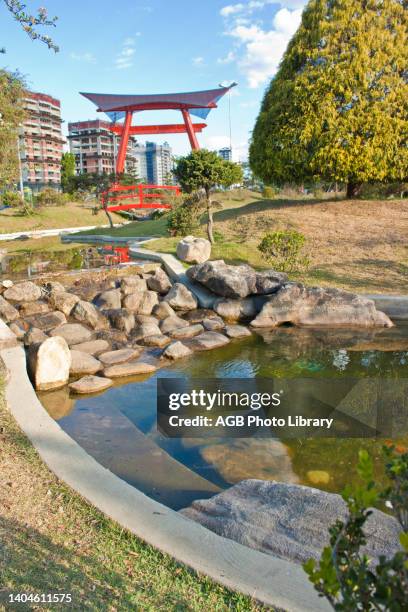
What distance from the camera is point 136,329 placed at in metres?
8.98

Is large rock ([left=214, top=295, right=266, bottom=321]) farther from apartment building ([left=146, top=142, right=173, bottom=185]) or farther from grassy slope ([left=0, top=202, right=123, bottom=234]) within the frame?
apartment building ([left=146, top=142, right=173, bottom=185])

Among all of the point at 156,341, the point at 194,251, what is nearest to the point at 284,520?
the point at 156,341

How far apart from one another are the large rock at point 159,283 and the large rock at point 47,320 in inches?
111

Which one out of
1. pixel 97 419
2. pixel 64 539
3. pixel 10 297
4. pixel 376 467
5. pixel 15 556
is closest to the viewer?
pixel 15 556

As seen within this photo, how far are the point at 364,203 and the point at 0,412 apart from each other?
1537cm

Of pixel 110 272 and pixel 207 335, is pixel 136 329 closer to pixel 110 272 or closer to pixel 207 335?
pixel 207 335

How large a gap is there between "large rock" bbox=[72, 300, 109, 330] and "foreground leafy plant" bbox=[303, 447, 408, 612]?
27.1ft

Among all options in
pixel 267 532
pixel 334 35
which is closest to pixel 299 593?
pixel 267 532

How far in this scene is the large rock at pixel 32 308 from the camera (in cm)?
973

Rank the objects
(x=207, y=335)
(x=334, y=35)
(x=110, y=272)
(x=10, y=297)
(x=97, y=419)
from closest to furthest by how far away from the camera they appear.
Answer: (x=97, y=419), (x=207, y=335), (x=10, y=297), (x=110, y=272), (x=334, y=35)

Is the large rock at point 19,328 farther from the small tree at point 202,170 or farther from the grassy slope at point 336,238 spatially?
the small tree at point 202,170

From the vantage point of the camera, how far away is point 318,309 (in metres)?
9.52

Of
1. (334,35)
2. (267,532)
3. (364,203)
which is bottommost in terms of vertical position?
(267,532)

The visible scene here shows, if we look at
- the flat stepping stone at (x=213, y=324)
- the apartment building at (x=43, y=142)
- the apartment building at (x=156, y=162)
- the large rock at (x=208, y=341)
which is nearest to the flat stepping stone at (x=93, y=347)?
the large rock at (x=208, y=341)
